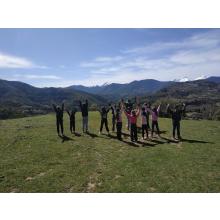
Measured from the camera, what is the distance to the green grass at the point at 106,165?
15.5 metres

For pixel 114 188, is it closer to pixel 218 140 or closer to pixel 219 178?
pixel 219 178

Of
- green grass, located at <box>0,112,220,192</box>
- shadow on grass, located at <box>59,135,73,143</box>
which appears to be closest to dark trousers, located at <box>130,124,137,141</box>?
green grass, located at <box>0,112,220,192</box>

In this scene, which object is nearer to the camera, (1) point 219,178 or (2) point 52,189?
(2) point 52,189

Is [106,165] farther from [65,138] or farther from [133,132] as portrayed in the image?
[65,138]

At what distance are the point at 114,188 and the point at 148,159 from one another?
6.72 metres

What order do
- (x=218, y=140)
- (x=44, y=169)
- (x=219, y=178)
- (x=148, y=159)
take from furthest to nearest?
(x=218, y=140) < (x=148, y=159) < (x=44, y=169) < (x=219, y=178)

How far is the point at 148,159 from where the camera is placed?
69.3 ft

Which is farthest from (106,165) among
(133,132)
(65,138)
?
(65,138)

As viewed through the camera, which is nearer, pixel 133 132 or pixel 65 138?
pixel 133 132

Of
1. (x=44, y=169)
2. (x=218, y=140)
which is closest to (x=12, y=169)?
(x=44, y=169)

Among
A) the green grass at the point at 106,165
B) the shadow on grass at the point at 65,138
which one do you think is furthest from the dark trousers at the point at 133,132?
the shadow on grass at the point at 65,138

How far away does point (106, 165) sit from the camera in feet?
64.6

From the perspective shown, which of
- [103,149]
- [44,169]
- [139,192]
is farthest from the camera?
[103,149]

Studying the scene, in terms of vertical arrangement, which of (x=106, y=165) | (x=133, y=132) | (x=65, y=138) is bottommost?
(x=106, y=165)
